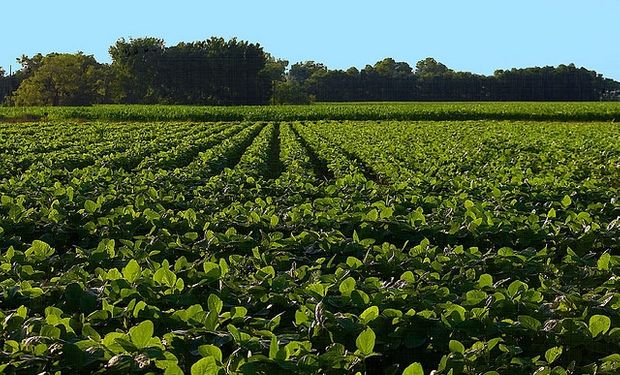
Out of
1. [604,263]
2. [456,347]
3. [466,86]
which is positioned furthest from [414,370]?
[466,86]

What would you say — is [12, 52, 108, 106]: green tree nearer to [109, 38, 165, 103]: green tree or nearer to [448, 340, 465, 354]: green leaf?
[109, 38, 165, 103]: green tree

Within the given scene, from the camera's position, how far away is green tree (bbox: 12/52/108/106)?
282 feet

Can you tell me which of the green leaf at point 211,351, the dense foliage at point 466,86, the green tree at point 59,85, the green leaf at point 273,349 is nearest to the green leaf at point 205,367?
the green leaf at point 211,351

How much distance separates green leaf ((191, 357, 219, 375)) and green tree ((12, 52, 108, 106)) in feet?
296

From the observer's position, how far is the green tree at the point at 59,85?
85.8 m

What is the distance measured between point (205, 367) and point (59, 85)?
9138cm

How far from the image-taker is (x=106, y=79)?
9312cm

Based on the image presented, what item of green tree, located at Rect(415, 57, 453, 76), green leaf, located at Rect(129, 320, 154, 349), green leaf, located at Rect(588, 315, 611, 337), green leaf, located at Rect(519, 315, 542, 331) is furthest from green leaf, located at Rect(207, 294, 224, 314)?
green tree, located at Rect(415, 57, 453, 76)

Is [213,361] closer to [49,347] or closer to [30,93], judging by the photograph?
[49,347]

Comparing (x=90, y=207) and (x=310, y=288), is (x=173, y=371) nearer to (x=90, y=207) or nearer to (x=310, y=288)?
(x=310, y=288)

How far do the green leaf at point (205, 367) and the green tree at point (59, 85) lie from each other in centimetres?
9026

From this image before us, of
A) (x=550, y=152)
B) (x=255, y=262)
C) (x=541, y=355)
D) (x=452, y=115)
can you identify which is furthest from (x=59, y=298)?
(x=452, y=115)

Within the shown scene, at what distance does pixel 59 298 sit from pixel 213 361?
1472mm

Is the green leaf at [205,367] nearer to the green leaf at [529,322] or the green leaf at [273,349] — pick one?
the green leaf at [273,349]
